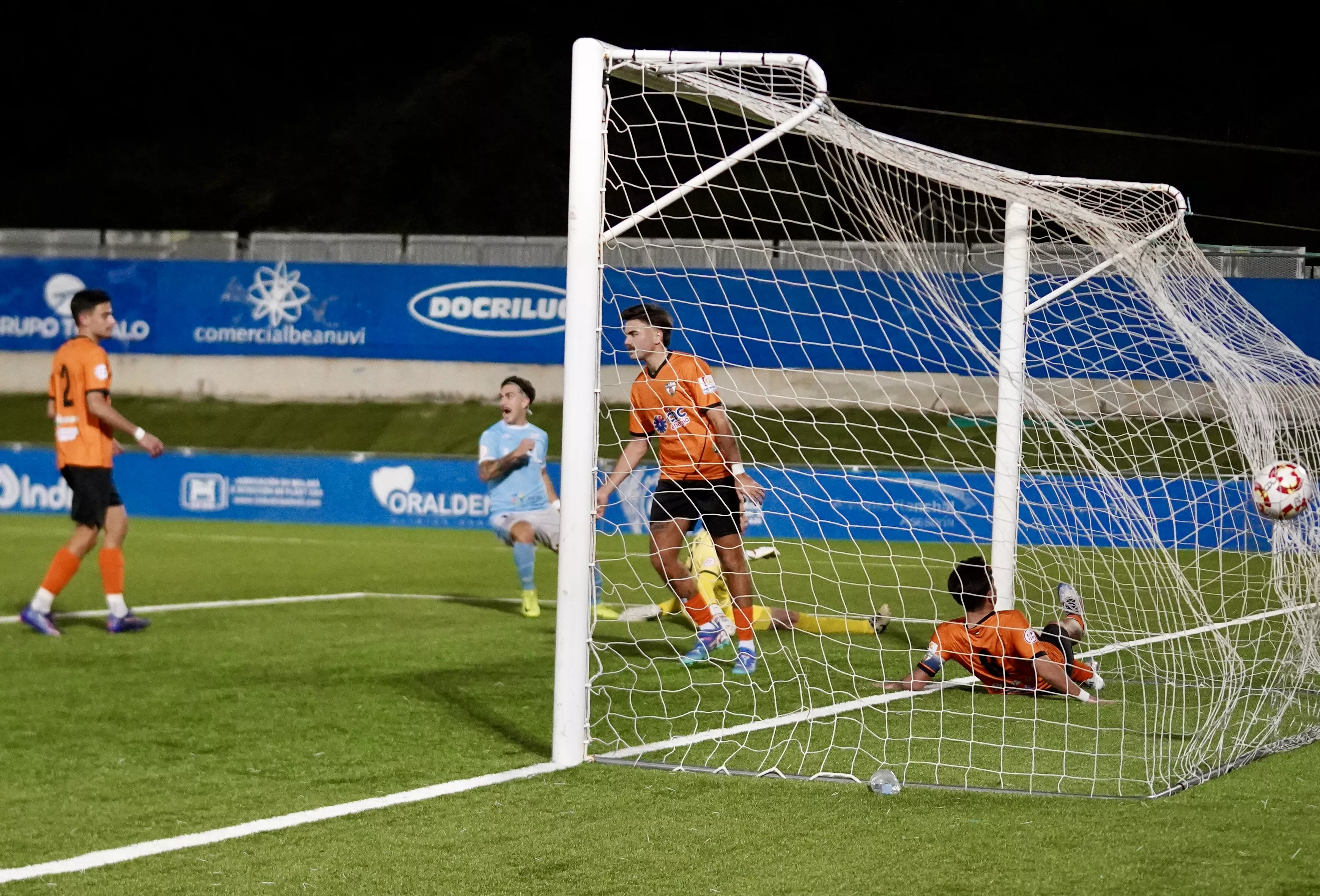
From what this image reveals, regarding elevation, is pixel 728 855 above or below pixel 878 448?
below

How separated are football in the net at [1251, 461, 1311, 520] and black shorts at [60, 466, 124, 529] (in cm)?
583

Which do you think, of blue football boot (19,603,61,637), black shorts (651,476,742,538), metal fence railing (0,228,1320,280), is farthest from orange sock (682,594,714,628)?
metal fence railing (0,228,1320,280)

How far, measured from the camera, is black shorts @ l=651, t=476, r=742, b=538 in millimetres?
6348

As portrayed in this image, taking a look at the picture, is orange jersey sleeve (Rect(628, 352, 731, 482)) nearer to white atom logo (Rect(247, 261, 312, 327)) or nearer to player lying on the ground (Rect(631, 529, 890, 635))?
player lying on the ground (Rect(631, 529, 890, 635))

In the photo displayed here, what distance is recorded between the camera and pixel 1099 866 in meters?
3.66

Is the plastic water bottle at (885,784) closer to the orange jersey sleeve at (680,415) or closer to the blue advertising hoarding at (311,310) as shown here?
the orange jersey sleeve at (680,415)

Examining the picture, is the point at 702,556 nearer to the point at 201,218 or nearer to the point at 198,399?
the point at 198,399

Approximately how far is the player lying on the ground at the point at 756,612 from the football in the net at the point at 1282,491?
6.49ft

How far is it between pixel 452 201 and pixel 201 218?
598 centimetres

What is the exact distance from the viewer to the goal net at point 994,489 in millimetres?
4836

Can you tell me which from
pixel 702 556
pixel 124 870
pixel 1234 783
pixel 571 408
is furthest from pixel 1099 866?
pixel 702 556

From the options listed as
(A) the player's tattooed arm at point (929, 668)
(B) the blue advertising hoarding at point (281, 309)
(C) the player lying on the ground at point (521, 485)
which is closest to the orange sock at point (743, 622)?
(A) the player's tattooed arm at point (929, 668)

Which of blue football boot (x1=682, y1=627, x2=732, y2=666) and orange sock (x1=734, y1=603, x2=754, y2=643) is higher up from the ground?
orange sock (x1=734, y1=603, x2=754, y2=643)

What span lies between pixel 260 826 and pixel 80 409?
4.53 meters
